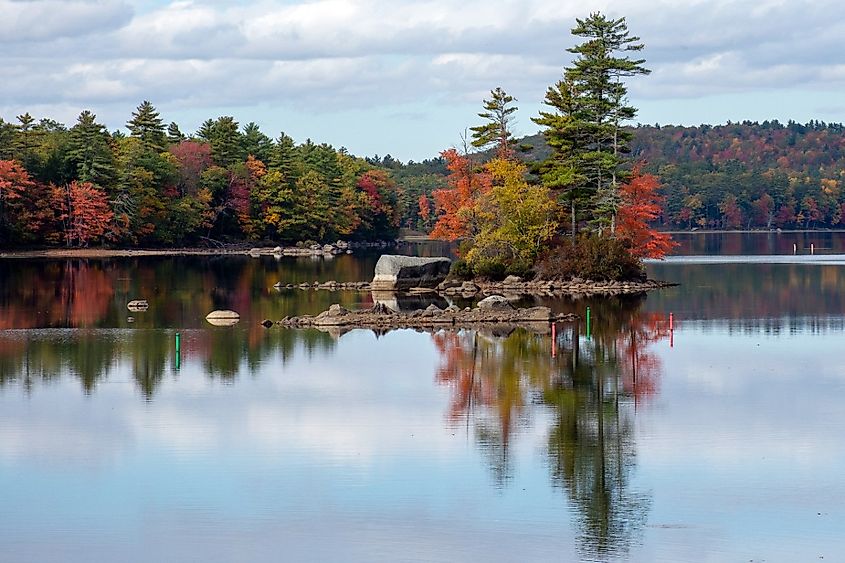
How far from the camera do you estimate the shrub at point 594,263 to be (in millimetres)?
67375

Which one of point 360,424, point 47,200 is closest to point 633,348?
point 360,424

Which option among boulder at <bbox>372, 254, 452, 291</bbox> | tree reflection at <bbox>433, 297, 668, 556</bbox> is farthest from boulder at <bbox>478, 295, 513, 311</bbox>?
boulder at <bbox>372, 254, 452, 291</bbox>

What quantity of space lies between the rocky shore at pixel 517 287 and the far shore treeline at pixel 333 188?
1673mm

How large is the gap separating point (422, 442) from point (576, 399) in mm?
5958

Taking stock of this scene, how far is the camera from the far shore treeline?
233 feet

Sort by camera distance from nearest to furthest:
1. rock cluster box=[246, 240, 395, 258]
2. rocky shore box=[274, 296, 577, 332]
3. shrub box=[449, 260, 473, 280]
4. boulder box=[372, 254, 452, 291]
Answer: rocky shore box=[274, 296, 577, 332] < boulder box=[372, 254, 452, 291] < shrub box=[449, 260, 473, 280] < rock cluster box=[246, 240, 395, 258]

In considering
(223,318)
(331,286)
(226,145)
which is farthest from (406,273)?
(226,145)

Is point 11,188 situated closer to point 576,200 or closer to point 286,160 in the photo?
point 286,160

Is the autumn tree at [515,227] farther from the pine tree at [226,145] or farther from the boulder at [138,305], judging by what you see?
the pine tree at [226,145]

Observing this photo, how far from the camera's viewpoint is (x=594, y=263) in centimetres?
6744

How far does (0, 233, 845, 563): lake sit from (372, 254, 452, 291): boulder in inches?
721

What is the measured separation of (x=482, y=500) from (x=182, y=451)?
6.79 metres

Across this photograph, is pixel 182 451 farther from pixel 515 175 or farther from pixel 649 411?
pixel 515 175

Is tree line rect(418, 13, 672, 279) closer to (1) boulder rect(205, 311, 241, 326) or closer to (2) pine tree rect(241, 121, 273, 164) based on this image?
(1) boulder rect(205, 311, 241, 326)
